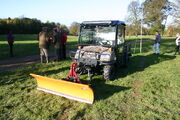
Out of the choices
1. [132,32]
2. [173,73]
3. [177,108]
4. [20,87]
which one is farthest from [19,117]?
[132,32]

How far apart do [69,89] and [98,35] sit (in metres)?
2.90

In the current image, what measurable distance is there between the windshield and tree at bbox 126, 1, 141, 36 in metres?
17.2

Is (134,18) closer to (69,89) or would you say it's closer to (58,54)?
(58,54)

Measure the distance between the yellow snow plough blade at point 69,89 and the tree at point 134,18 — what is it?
64.3 feet

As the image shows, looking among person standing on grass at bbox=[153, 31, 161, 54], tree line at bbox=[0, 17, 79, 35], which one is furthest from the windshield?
tree line at bbox=[0, 17, 79, 35]

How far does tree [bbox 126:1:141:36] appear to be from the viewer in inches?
891

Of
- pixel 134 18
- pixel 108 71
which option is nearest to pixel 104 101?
pixel 108 71

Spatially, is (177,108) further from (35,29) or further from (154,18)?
(35,29)

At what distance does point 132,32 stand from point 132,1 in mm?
17255

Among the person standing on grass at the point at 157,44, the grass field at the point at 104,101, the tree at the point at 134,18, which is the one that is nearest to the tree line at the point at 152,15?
the tree at the point at 134,18

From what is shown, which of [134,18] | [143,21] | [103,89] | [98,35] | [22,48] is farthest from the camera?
[143,21]

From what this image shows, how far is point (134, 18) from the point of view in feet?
98.6

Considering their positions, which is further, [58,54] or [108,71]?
[58,54]

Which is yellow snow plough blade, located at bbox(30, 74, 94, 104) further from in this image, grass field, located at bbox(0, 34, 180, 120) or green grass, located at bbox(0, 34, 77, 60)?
green grass, located at bbox(0, 34, 77, 60)
